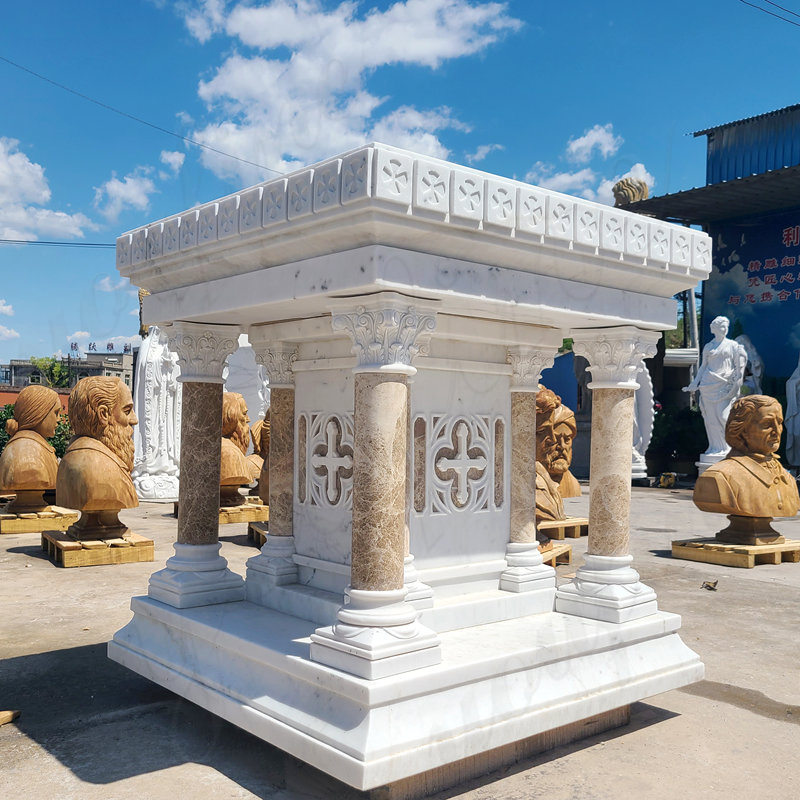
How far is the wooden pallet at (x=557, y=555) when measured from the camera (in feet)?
26.4

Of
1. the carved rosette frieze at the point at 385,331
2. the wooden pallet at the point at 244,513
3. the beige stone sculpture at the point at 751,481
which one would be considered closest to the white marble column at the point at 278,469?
the carved rosette frieze at the point at 385,331

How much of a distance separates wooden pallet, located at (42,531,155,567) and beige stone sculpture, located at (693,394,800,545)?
20.3 ft

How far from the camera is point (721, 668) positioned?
544 centimetres

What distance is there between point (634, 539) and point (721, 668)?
5.68 m

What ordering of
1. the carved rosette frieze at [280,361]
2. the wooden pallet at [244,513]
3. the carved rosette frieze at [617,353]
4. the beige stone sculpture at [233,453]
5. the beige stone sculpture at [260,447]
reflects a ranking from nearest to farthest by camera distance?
the carved rosette frieze at [617,353], the carved rosette frieze at [280,361], the beige stone sculpture at [233,453], the wooden pallet at [244,513], the beige stone sculpture at [260,447]

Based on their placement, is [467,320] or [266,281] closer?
[266,281]

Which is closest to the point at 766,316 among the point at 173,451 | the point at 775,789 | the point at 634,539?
the point at 634,539

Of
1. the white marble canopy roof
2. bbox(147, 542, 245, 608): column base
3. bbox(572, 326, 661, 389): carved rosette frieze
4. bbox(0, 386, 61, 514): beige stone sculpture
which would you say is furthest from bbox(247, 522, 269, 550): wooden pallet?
bbox(572, 326, 661, 389): carved rosette frieze

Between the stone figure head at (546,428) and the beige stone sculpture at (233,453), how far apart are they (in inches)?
161

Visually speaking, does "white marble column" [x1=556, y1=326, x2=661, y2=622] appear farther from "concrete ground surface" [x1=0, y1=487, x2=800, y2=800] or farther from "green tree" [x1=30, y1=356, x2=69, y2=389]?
"green tree" [x1=30, y1=356, x2=69, y2=389]

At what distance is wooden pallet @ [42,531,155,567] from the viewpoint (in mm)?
8477

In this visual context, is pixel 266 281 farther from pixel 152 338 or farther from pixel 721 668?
pixel 152 338

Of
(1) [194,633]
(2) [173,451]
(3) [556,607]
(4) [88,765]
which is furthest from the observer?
(2) [173,451]

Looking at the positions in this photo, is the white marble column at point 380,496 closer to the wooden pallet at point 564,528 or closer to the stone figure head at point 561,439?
the wooden pallet at point 564,528
